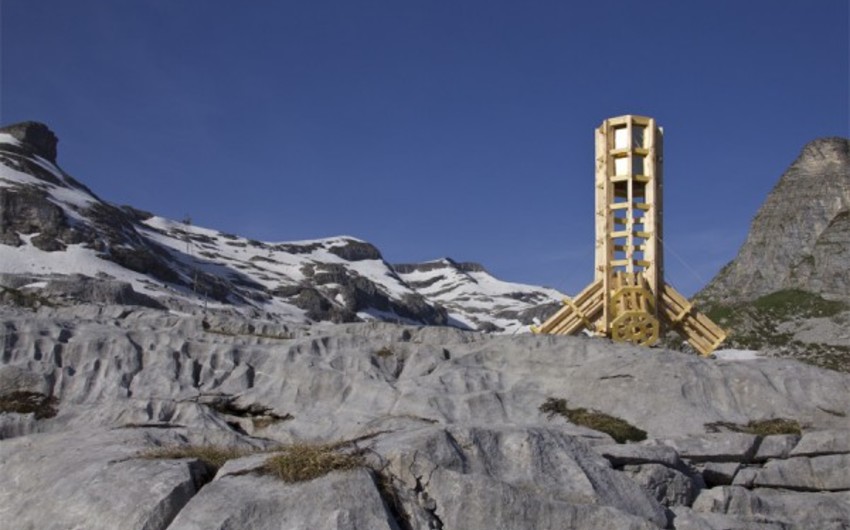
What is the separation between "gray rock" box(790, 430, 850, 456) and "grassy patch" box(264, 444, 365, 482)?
1524 cm

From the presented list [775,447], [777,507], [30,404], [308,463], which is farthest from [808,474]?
[30,404]

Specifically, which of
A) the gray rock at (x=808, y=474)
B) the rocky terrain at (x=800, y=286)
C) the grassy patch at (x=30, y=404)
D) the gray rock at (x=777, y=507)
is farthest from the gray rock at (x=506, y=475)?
the rocky terrain at (x=800, y=286)

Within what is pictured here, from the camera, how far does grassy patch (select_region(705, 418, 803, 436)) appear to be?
1078 inches

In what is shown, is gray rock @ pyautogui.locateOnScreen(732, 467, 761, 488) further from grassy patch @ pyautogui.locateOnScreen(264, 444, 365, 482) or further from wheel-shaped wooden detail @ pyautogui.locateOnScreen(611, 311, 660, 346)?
wheel-shaped wooden detail @ pyautogui.locateOnScreen(611, 311, 660, 346)

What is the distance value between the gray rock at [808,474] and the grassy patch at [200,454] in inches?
567

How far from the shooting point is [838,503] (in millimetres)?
21016

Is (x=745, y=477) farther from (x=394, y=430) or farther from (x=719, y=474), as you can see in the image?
(x=394, y=430)

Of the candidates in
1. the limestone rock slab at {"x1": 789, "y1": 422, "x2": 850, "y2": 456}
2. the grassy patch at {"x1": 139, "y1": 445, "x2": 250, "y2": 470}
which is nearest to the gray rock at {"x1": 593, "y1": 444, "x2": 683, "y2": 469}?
the limestone rock slab at {"x1": 789, "y1": 422, "x2": 850, "y2": 456}

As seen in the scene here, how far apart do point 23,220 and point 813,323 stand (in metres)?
162

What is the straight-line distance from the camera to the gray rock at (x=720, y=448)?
23.4 m

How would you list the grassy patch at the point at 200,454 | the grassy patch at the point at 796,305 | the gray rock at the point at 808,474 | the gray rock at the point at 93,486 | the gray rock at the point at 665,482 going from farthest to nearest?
the grassy patch at the point at 796,305 → the gray rock at the point at 808,474 → the gray rock at the point at 665,482 → the grassy patch at the point at 200,454 → the gray rock at the point at 93,486

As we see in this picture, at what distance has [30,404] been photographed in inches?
1318

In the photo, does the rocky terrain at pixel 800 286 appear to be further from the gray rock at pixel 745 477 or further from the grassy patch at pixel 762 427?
the gray rock at pixel 745 477

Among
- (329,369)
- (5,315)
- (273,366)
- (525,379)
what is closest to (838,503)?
(525,379)
